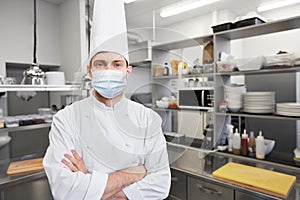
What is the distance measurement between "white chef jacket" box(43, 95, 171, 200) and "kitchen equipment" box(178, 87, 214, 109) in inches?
17.8

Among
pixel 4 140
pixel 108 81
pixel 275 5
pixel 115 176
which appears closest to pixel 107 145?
pixel 115 176

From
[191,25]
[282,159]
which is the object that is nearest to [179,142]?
[282,159]

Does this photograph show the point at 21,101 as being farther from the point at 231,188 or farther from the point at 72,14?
the point at 231,188

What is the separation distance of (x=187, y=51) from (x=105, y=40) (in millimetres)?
670

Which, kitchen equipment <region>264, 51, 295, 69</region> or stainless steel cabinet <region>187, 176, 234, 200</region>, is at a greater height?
kitchen equipment <region>264, 51, 295, 69</region>

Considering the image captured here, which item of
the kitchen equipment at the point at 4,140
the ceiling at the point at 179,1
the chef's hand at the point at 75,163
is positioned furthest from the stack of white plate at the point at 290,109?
the kitchen equipment at the point at 4,140

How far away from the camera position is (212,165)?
1540 mm

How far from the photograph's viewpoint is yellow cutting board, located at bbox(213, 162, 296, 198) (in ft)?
3.68

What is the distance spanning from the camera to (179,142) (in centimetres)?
112

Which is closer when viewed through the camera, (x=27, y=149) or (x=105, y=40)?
(x=105, y=40)

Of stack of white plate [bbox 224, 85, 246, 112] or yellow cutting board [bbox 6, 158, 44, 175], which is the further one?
stack of white plate [bbox 224, 85, 246, 112]

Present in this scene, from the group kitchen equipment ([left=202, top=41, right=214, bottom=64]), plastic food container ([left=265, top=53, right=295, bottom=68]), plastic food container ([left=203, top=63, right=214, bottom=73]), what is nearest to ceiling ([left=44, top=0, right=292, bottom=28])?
kitchen equipment ([left=202, top=41, right=214, bottom=64])

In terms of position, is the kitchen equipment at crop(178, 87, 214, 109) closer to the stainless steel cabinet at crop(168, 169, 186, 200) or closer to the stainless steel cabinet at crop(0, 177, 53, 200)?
the stainless steel cabinet at crop(168, 169, 186, 200)

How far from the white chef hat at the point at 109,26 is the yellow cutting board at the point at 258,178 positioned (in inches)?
38.8
